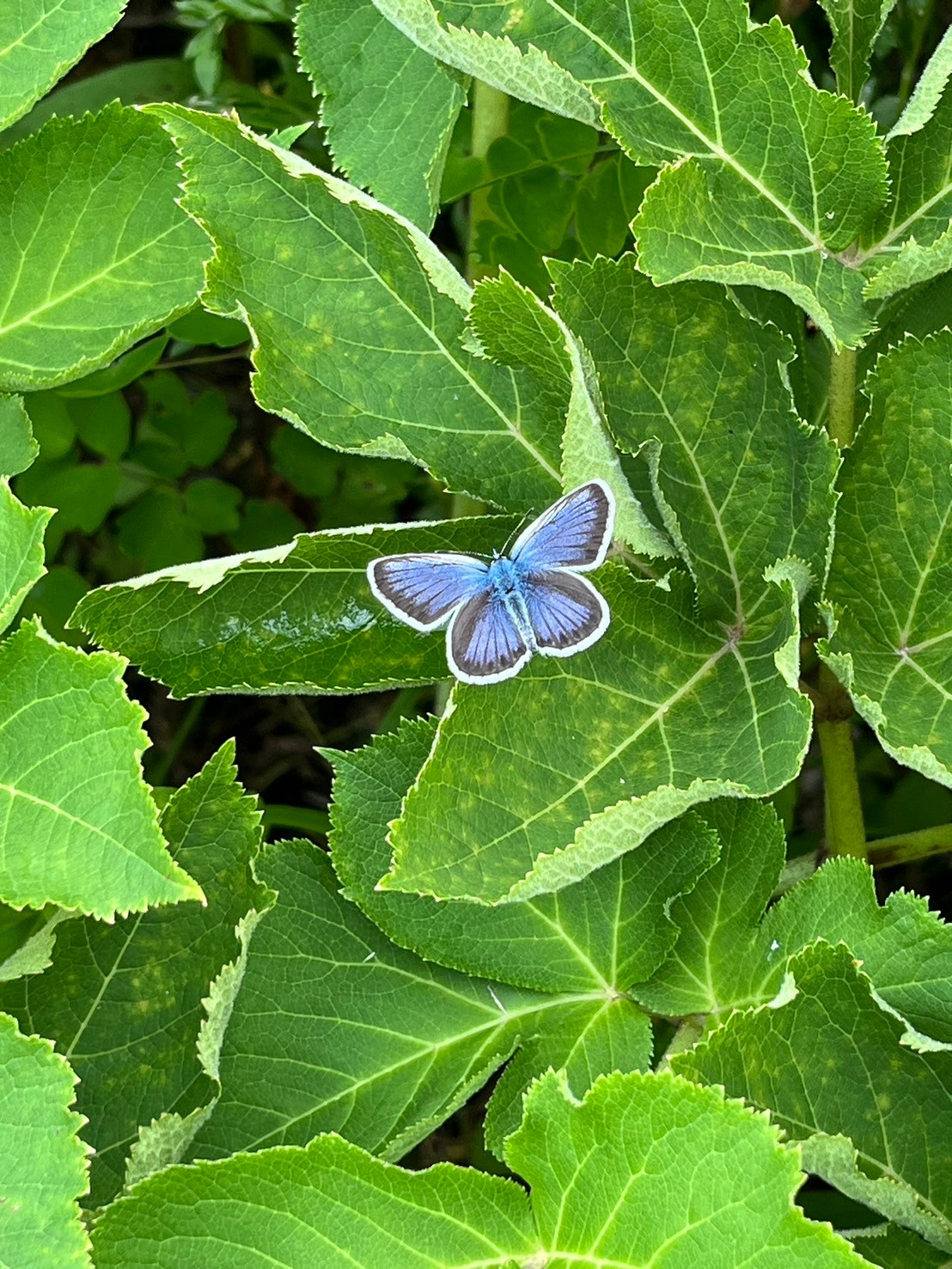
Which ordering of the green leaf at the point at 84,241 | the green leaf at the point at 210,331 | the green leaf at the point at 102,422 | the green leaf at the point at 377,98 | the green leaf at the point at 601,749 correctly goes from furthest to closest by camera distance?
the green leaf at the point at 102,422, the green leaf at the point at 210,331, the green leaf at the point at 377,98, the green leaf at the point at 84,241, the green leaf at the point at 601,749

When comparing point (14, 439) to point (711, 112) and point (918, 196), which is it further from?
point (918, 196)

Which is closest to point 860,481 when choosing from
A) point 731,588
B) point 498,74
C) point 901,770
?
point 731,588

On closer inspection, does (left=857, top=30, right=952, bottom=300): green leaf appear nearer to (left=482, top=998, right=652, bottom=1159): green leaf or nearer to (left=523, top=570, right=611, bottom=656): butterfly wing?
(left=523, top=570, right=611, bottom=656): butterfly wing

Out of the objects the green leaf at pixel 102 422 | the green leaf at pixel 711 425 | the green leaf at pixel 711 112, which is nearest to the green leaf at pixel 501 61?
the green leaf at pixel 711 112

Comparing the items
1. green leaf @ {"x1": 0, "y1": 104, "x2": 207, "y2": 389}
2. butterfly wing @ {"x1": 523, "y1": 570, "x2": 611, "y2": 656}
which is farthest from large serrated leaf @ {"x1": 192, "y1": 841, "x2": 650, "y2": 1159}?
green leaf @ {"x1": 0, "y1": 104, "x2": 207, "y2": 389}

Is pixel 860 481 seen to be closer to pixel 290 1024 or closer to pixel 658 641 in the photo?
pixel 658 641

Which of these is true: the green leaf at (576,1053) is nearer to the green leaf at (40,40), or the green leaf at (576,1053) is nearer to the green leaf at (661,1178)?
the green leaf at (661,1178)
